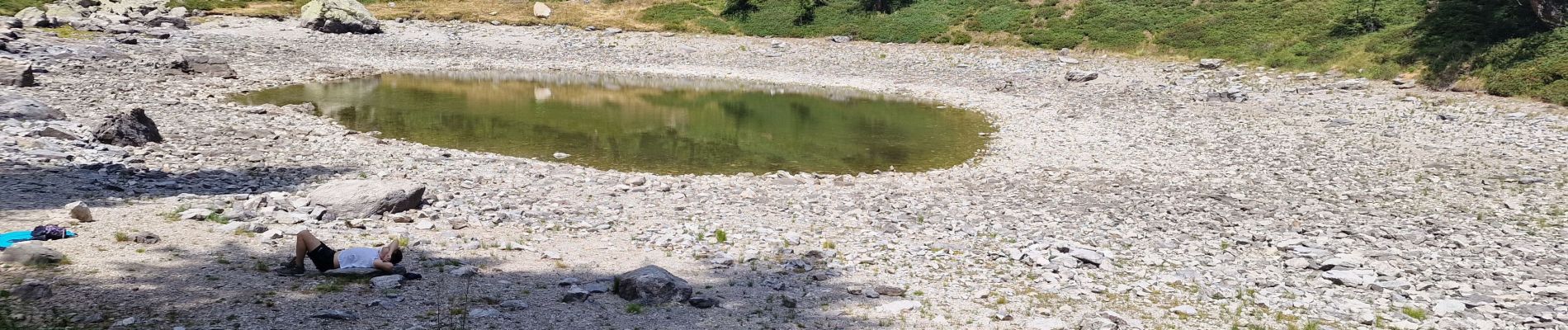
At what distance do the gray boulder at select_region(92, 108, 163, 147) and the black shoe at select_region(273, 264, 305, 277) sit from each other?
13386 millimetres

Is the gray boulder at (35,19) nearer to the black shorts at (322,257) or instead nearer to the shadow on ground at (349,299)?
the shadow on ground at (349,299)

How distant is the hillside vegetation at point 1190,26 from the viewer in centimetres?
3375

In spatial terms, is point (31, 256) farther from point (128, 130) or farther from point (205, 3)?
point (205, 3)

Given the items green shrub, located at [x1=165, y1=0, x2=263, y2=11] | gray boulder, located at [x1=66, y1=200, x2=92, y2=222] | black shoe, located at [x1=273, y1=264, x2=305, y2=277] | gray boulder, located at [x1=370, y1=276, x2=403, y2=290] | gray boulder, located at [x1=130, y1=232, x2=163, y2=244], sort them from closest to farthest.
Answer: gray boulder, located at [x1=370, y1=276, x2=403, y2=290] → black shoe, located at [x1=273, y1=264, x2=305, y2=277] → gray boulder, located at [x1=130, y1=232, x2=163, y2=244] → gray boulder, located at [x1=66, y1=200, x2=92, y2=222] → green shrub, located at [x1=165, y1=0, x2=263, y2=11]

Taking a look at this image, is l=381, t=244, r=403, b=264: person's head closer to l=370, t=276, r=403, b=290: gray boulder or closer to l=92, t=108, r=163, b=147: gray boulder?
l=370, t=276, r=403, b=290: gray boulder

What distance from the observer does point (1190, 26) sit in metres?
48.6

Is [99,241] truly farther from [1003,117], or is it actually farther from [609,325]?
[1003,117]

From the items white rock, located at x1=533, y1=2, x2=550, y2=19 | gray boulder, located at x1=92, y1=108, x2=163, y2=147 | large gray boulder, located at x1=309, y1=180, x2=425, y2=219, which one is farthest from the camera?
white rock, located at x1=533, y1=2, x2=550, y2=19

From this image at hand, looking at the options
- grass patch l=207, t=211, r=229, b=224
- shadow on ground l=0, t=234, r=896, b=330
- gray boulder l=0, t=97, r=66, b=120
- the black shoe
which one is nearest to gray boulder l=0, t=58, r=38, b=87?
gray boulder l=0, t=97, r=66, b=120

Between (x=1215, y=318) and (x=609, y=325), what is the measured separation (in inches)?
329

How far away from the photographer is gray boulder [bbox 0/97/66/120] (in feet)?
77.1

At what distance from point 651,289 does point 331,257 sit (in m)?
4.36

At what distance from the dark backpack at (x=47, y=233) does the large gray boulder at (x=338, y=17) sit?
46.1 meters

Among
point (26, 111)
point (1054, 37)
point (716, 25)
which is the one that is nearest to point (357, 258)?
point (26, 111)
